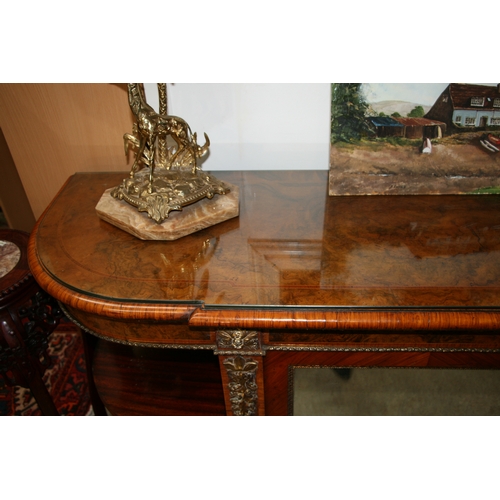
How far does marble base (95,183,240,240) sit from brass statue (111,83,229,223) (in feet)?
0.05

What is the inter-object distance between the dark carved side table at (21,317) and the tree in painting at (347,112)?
916 mm

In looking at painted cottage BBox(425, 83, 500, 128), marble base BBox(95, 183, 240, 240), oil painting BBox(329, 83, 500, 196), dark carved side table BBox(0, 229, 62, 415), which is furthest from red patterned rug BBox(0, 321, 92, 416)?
painted cottage BBox(425, 83, 500, 128)

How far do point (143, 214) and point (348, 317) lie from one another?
55cm

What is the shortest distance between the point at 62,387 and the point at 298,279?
109cm

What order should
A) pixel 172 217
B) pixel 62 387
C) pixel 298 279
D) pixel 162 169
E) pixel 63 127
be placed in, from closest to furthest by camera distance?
pixel 298 279, pixel 172 217, pixel 162 169, pixel 63 127, pixel 62 387

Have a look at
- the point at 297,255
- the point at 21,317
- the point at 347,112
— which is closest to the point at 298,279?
the point at 297,255

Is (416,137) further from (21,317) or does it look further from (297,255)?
(21,317)

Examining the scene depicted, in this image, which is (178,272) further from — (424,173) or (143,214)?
(424,173)

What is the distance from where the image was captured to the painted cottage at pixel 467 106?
1.04m

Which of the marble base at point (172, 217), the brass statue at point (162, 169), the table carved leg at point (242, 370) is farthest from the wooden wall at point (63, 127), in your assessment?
the table carved leg at point (242, 370)

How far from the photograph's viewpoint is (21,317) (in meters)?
1.20

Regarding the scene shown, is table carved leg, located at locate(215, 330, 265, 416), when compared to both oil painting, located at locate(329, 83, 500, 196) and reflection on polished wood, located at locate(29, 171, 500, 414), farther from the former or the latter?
oil painting, located at locate(329, 83, 500, 196)

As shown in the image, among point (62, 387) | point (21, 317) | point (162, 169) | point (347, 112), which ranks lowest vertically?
A: point (62, 387)

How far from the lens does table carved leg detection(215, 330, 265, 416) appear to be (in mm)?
908
